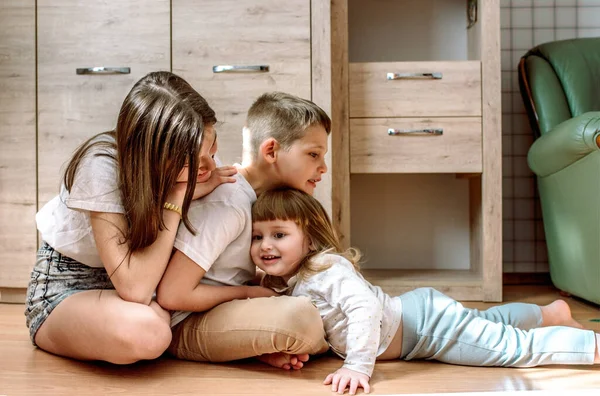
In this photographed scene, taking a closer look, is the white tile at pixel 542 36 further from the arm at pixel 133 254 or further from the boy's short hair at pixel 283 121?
the arm at pixel 133 254

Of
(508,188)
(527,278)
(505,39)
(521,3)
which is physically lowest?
(527,278)

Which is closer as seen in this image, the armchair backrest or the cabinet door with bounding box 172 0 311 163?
the cabinet door with bounding box 172 0 311 163

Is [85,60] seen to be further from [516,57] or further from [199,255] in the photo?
[516,57]

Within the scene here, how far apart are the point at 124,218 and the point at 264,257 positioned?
310 millimetres

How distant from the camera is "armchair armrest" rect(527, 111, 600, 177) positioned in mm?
1904

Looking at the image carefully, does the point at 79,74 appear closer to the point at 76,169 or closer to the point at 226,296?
the point at 76,169

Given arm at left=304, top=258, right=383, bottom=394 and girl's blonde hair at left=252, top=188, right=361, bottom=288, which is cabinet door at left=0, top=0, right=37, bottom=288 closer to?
girl's blonde hair at left=252, top=188, right=361, bottom=288

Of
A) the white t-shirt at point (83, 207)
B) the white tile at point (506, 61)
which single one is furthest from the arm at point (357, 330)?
the white tile at point (506, 61)

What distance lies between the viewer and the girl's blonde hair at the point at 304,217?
4.59 feet

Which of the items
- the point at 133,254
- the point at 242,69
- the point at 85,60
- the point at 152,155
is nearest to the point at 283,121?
the point at 152,155

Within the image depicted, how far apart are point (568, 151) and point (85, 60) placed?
161 centimetres

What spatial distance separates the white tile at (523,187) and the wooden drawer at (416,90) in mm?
564

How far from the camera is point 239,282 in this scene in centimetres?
148

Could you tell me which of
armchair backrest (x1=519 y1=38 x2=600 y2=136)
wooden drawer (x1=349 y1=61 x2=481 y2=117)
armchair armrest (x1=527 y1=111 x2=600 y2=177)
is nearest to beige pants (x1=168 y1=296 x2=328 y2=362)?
armchair armrest (x1=527 y1=111 x2=600 y2=177)
